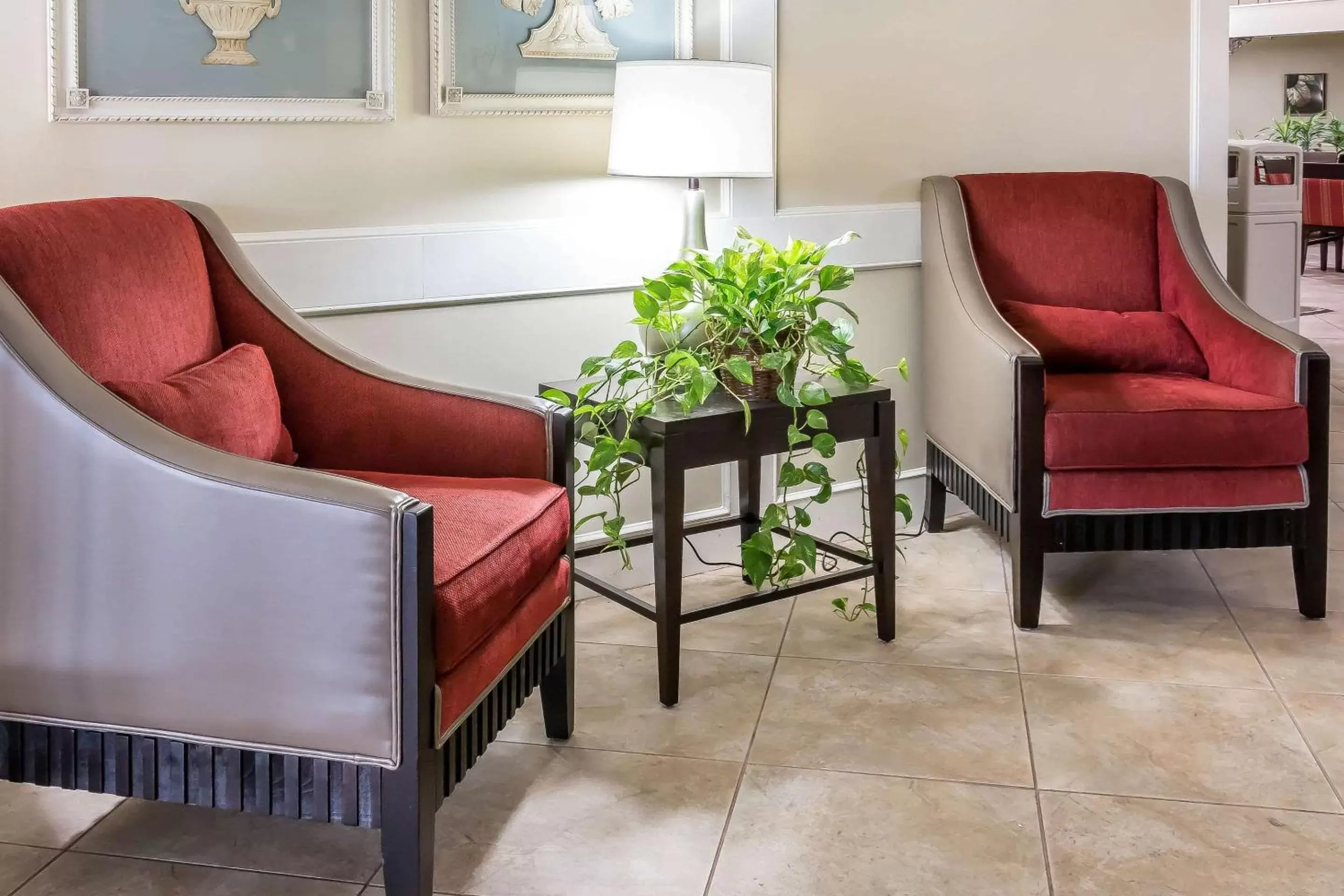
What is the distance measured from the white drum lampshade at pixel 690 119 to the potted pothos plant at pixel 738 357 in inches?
6.8

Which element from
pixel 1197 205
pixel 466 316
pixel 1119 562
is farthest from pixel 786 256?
pixel 1197 205

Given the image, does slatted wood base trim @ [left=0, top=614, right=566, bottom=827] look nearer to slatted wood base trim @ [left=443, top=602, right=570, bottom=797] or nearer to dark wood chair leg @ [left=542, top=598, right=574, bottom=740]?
slatted wood base trim @ [left=443, top=602, right=570, bottom=797]

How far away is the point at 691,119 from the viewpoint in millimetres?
2549

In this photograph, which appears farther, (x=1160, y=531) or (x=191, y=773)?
(x=1160, y=531)

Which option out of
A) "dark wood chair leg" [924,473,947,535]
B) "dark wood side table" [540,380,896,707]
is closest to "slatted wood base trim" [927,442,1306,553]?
"dark wood side table" [540,380,896,707]

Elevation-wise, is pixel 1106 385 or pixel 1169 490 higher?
pixel 1106 385

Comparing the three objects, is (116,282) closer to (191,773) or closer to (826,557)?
(191,773)

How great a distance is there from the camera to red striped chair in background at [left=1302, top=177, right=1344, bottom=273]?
10102 millimetres

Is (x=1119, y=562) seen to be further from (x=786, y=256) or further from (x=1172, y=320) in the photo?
(x=786, y=256)

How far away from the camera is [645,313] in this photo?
2455 mm

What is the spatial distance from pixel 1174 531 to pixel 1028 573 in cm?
32

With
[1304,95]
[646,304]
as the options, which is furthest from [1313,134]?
[646,304]

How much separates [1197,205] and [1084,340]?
3.21 ft

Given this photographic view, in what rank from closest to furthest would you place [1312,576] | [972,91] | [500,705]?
[500,705] → [1312,576] → [972,91]
